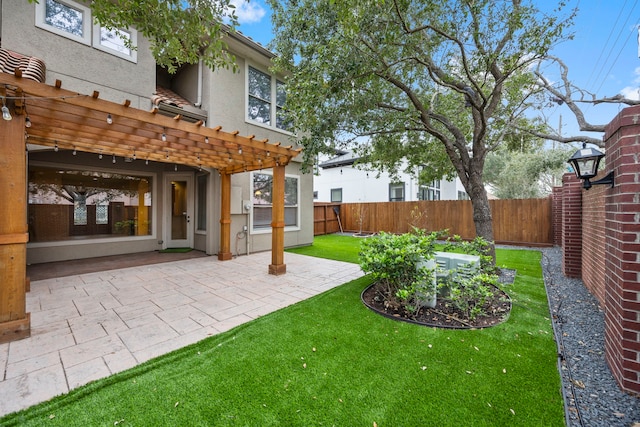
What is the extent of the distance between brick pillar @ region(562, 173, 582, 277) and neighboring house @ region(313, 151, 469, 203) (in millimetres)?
8591

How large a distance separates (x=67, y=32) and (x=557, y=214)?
44.8ft

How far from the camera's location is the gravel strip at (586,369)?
1.94 metres

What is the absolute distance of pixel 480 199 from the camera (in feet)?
17.8

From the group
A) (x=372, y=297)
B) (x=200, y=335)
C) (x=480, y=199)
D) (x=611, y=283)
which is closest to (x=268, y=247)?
(x=372, y=297)

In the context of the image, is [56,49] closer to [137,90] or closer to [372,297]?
[137,90]

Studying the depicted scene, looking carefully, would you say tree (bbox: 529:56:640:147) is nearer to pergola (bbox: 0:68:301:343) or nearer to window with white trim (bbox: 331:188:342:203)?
pergola (bbox: 0:68:301:343)

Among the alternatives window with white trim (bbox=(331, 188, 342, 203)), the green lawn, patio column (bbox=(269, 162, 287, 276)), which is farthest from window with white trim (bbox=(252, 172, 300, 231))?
window with white trim (bbox=(331, 188, 342, 203))

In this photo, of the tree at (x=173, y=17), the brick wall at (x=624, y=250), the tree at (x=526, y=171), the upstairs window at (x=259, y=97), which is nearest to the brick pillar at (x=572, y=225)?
the brick wall at (x=624, y=250)

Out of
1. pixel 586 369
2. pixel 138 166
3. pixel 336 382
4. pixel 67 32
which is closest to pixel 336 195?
pixel 138 166

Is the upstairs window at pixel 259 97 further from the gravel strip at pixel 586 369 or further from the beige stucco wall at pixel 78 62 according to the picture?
the gravel strip at pixel 586 369

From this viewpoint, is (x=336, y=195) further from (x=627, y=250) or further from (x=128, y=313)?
(x=627, y=250)

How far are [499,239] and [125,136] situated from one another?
466 inches

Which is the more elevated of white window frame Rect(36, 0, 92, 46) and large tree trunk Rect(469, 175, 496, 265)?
white window frame Rect(36, 0, 92, 46)

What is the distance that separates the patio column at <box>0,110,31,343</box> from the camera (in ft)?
9.32
